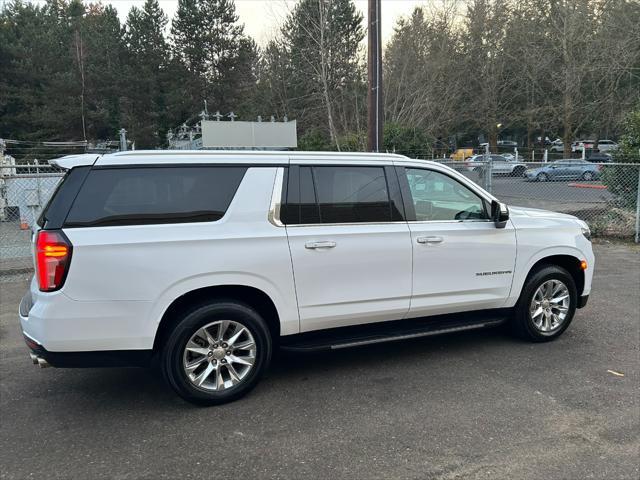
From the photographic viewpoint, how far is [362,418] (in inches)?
142

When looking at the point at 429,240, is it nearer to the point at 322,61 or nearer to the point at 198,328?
the point at 198,328

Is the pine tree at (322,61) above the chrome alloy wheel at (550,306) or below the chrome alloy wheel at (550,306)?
above

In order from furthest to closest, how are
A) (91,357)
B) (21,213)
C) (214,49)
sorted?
(214,49), (21,213), (91,357)

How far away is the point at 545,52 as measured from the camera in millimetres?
34500

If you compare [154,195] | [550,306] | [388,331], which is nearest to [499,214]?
[550,306]

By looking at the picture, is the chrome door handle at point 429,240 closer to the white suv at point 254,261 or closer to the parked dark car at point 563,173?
the white suv at point 254,261

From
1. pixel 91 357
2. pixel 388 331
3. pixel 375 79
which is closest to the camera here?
pixel 91 357

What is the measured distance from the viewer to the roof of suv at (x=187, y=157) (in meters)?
3.57

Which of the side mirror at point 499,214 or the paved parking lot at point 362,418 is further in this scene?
the side mirror at point 499,214

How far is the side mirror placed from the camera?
4629 mm

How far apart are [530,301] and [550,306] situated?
0.89ft

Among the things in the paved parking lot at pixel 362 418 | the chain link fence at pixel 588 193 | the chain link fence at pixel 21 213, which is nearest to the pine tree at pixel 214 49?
the chain link fence at pixel 21 213

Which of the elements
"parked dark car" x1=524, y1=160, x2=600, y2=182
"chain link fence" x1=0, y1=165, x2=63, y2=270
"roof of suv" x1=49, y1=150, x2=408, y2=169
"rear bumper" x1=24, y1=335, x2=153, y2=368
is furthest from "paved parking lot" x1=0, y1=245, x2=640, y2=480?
"parked dark car" x1=524, y1=160, x2=600, y2=182

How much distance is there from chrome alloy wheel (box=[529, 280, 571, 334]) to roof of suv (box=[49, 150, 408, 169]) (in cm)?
221
